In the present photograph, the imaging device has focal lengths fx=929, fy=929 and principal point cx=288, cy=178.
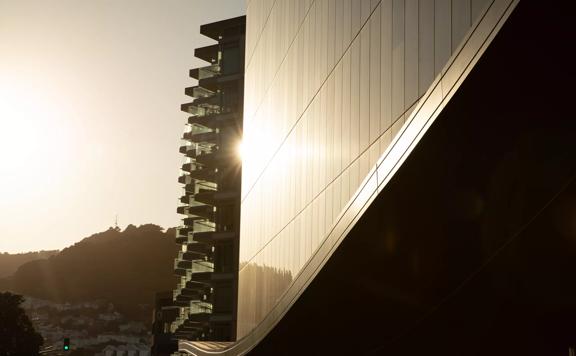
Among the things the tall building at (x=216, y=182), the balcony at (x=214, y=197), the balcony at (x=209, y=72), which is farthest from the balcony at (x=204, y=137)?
the balcony at (x=214, y=197)

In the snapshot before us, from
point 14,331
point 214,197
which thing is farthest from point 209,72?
point 14,331

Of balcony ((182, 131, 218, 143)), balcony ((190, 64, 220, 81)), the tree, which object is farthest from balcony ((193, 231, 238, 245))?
the tree

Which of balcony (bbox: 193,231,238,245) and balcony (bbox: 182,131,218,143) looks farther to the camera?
balcony (bbox: 182,131,218,143)

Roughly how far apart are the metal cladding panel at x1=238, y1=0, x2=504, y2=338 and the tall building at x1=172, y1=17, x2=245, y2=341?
30.5 m

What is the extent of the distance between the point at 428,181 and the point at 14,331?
319 ft

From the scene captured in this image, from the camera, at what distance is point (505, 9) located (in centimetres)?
917

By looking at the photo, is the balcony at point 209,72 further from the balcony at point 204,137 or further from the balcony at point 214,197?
the balcony at point 214,197

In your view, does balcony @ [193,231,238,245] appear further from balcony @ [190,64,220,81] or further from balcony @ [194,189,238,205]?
balcony @ [190,64,220,81]

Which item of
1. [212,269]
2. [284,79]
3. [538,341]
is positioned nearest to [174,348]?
[212,269]

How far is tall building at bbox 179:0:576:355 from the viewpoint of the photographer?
420 inches

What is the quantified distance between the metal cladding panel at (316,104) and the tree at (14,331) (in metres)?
71.8

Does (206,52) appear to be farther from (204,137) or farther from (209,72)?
(204,137)

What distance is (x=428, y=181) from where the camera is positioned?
12.7m

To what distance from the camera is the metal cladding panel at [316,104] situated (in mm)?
14539
